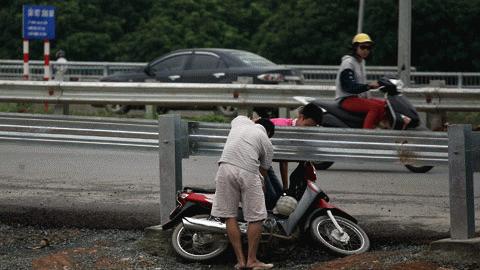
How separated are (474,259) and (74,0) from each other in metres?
42.4

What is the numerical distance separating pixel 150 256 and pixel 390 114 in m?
5.33

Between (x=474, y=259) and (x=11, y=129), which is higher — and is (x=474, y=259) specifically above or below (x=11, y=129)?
below

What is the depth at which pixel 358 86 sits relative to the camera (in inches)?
546

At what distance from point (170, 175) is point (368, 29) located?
109ft

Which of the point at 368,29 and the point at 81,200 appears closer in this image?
the point at 81,200

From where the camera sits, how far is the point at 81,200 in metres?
11.9

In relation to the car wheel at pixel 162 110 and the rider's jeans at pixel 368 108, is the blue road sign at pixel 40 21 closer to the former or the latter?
the car wheel at pixel 162 110

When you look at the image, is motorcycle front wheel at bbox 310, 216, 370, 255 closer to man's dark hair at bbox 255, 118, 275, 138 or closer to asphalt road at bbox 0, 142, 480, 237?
man's dark hair at bbox 255, 118, 275, 138

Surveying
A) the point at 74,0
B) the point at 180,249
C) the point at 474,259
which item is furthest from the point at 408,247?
the point at 74,0

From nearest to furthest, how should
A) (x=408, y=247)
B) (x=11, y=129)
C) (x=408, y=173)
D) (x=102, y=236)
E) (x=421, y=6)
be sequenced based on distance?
(x=408, y=247) → (x=102, y=236) → (x=11, y=129) → (x=408, y=173) → (x=421, y=6)

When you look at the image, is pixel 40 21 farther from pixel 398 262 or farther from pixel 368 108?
pixel 398 262

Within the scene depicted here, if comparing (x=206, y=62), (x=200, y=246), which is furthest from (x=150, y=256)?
(x=206, y=62)

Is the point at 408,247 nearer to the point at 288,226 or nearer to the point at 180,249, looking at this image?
the point at 288,226

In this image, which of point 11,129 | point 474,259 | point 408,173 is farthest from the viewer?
→ point 408,173
